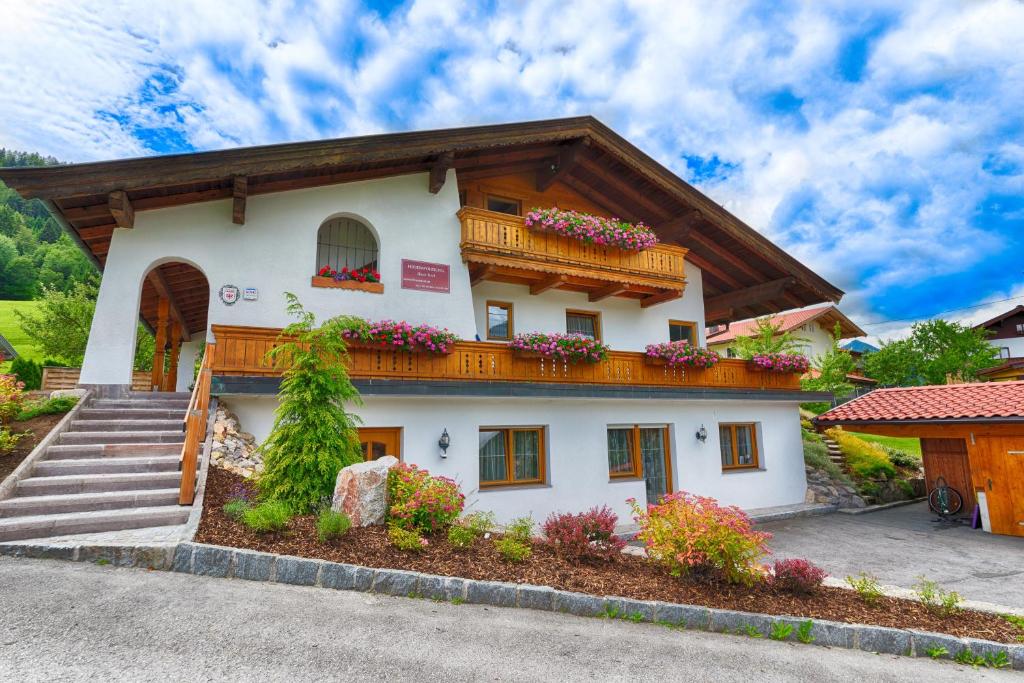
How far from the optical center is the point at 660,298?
51.1ft

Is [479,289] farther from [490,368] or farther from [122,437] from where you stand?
[122,437]

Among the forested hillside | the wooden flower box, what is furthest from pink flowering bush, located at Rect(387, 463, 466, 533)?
the forested hillside

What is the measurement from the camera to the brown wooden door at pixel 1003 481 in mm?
11812

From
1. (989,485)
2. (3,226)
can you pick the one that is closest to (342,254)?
A: (989,485)

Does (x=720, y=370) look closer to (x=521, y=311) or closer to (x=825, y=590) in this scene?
(x=521, y=311)

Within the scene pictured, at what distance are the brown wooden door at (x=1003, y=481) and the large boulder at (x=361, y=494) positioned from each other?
14.1 m

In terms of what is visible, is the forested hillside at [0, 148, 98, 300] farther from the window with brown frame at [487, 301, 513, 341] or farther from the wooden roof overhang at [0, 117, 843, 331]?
the window with brown frame at [487, 301, 513, 341]

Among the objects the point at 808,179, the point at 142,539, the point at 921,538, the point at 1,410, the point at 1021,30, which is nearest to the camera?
the point at 142,539

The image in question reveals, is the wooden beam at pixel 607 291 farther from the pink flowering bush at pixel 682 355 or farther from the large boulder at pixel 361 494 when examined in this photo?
the large boulder at pixel 361 494

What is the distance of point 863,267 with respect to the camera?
57656 mm

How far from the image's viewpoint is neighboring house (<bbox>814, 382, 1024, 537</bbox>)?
11891 millimetres

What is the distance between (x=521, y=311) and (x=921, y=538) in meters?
10.8

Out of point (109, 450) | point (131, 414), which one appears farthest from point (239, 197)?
point (109, 450)

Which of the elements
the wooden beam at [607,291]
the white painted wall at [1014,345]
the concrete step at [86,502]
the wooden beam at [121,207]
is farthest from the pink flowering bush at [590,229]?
the white painted wall at [1014,345]
